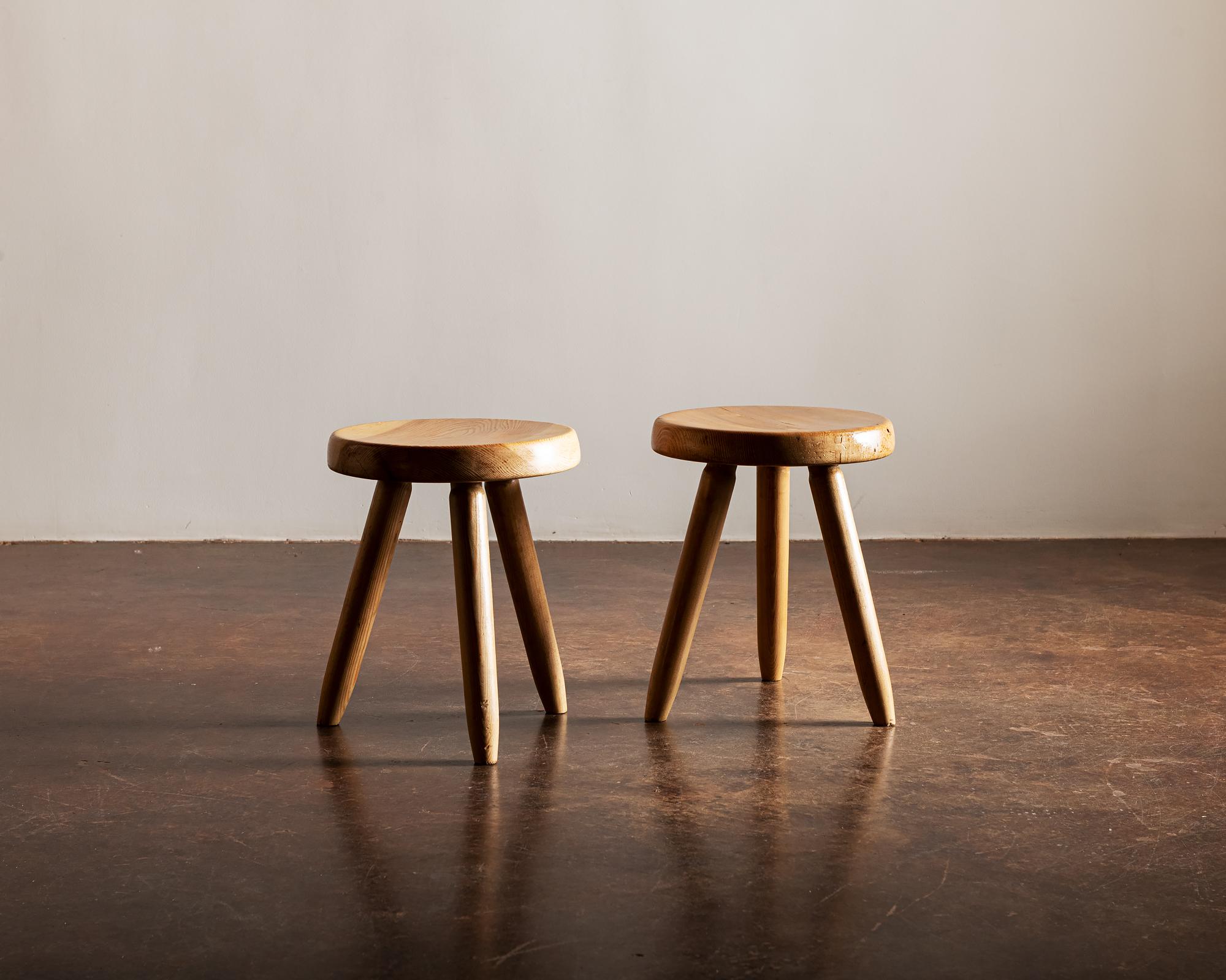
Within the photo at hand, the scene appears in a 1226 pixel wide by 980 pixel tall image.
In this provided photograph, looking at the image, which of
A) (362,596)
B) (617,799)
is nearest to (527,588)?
(362,596)

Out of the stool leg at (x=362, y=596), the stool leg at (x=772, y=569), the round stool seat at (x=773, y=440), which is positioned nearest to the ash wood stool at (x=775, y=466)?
the round stool seat at (x=773, y=440)

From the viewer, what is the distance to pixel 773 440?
1.64 meters

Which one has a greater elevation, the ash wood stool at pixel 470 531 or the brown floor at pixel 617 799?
the ash wood stool at pixel 470 531

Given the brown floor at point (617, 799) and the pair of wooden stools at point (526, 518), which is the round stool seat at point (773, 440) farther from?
the brown floor at point (617, 799)

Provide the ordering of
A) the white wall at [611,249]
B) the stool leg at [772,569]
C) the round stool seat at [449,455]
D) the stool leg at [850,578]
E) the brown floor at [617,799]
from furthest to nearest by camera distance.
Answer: the white wall at [611,249] → the stool leg at [772,569] → the stool leg at [850,578] → the round stool seat at [449,455] → the brown floor at [617,799]

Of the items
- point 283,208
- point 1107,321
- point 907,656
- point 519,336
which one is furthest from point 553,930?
point 1107,321

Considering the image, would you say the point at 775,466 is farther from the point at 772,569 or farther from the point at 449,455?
the point at 449,455

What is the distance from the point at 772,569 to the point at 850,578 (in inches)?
9.9

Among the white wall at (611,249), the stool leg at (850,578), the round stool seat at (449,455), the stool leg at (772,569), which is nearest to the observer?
the round stool seat at (449,455)

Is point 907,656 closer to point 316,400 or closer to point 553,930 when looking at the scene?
point 553,930

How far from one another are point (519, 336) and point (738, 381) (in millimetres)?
594

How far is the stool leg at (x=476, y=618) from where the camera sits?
5.27ft

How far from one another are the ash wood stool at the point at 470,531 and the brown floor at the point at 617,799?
8 centimetres

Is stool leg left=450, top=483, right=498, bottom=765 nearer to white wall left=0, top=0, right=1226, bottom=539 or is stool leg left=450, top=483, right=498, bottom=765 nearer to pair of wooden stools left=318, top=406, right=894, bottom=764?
pair of wooden stools left=318, top=406, right=894, bottom=764
